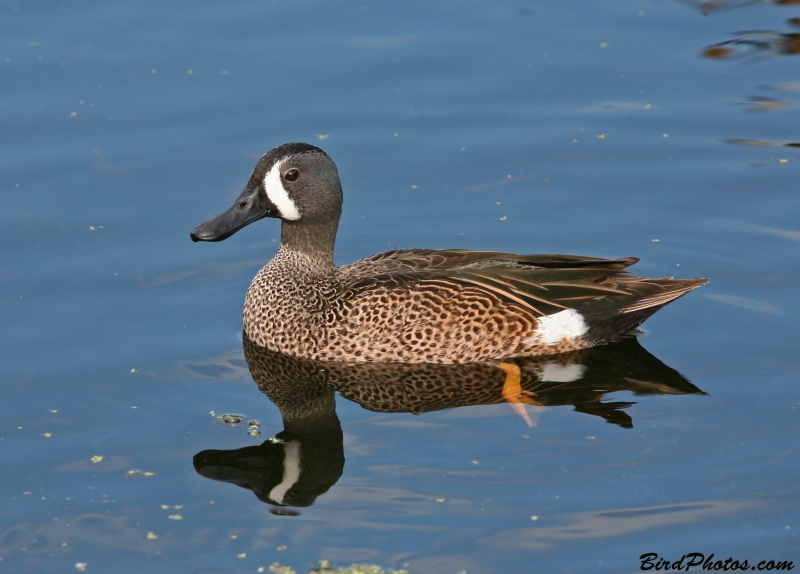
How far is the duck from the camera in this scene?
29.7ft

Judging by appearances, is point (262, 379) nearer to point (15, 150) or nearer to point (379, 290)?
point (379, 290)

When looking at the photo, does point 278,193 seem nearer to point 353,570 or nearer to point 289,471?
point 289,471

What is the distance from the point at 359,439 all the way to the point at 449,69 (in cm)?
591

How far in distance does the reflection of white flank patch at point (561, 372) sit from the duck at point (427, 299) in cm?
20

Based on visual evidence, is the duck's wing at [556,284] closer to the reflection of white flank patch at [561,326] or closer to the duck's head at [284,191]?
the reflection of white flank patch at [561,326]

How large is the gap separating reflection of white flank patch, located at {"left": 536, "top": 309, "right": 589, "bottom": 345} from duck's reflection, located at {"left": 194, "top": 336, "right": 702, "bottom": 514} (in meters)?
0.15

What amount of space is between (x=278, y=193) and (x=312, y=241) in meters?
0.53

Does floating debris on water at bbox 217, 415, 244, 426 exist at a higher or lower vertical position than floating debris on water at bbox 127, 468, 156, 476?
higher

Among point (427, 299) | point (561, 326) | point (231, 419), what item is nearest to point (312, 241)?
point (427, 299)

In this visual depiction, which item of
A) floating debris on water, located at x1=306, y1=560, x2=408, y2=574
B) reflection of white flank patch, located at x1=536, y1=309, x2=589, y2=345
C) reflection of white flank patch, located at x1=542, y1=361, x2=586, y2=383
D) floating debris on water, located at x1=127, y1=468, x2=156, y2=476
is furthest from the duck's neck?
floating debris on water, located at x1=306, y1=560, x2=408, y2=574

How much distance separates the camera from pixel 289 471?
7.71 meters

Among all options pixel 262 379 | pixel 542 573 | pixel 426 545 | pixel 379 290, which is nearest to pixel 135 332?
pixel 262 379

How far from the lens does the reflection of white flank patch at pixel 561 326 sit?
9.09 meters

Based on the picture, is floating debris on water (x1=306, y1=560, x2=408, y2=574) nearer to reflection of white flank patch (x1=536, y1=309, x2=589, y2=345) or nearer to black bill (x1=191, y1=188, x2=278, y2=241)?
reflection of white flank patch (x1=536, y1=309, x2=589, y2=345)
